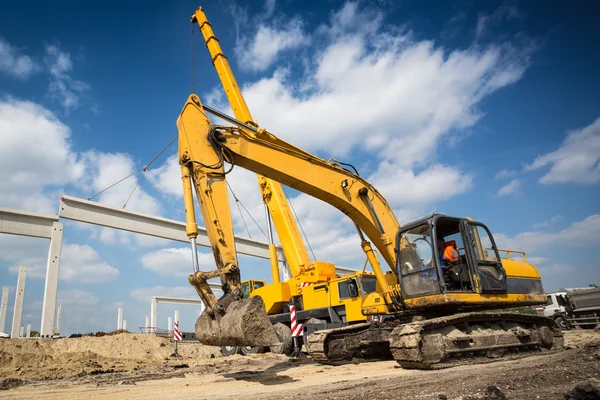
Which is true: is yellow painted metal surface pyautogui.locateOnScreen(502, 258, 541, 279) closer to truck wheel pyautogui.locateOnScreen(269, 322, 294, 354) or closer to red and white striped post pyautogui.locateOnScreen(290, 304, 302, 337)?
red and white striped post pyautogui.locateOnScreen(290, 304, 302, 337)

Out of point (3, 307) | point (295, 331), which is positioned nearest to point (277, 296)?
point (295, 331)

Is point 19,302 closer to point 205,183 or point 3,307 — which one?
point 3,307

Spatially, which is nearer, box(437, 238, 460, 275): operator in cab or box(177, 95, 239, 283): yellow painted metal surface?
box(177, 95, 239, 283): yellow painted metal surface

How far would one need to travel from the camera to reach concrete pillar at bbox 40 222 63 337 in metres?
12.7

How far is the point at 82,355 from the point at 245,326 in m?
8.94

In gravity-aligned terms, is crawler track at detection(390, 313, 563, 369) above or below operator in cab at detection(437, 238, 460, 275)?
below

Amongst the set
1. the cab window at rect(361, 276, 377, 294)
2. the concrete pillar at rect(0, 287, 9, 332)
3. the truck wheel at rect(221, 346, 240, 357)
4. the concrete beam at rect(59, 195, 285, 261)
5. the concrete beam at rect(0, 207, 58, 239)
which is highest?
the concrete beam at rect(59, 195, 285, 261)

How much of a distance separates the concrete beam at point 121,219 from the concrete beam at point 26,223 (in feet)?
1.72

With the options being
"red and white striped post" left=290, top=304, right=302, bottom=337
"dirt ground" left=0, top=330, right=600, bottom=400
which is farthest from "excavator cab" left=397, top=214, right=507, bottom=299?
"red and white striped post" left=290, top=304, right=302, bottom=337

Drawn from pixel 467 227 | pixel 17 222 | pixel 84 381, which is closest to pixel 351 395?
pixel 467 227

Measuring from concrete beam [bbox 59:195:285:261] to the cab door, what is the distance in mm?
13031

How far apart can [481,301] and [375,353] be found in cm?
243

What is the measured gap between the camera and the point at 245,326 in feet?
16.2

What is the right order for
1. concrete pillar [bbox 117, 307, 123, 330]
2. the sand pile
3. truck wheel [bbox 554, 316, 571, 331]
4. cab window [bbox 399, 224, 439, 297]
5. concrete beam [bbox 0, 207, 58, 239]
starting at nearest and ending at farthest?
1. cab window [bbox 399, 224, 439, 297]
2. the sand pile
3. concrete beam [bbox 0, 207, 58, 239]
4. truck wheel [bbox 554, 316, 571, 331]
5. concrete pillar [bbox 117, 307, 123, 330]
